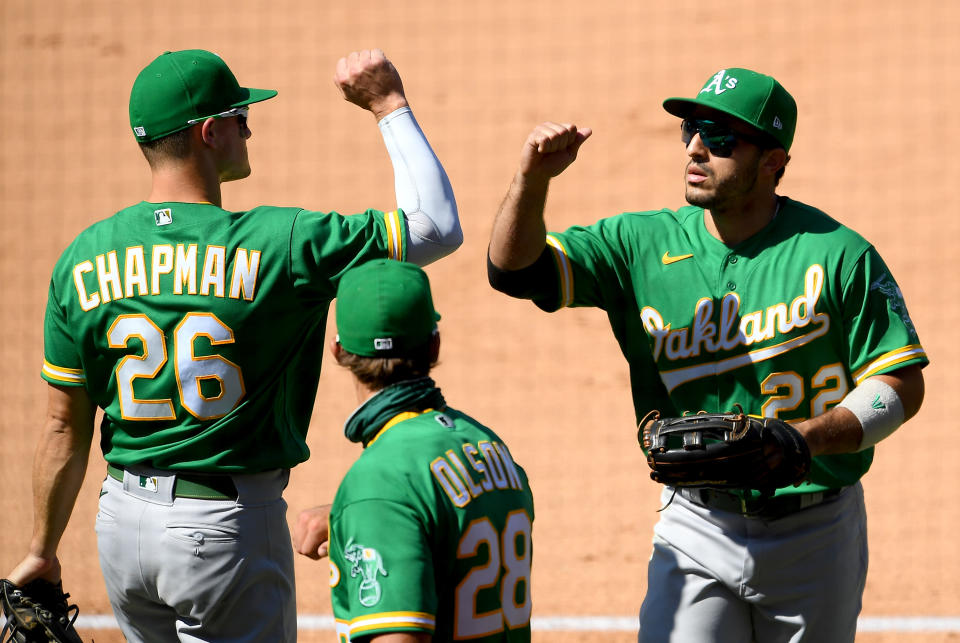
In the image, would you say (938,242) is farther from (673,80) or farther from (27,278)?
(27,278)

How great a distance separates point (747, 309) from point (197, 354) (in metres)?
1.55

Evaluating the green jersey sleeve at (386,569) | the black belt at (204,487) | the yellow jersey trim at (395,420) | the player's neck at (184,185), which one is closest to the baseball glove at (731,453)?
the yellow jersey trim at (395,420)

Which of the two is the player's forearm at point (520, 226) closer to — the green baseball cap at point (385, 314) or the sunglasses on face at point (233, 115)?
the sunglasses on face at point (233, 115)

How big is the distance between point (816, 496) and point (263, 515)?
158 cm

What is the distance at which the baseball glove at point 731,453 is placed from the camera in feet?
10.4

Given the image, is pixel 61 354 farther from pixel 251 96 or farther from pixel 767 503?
pixel 767 503

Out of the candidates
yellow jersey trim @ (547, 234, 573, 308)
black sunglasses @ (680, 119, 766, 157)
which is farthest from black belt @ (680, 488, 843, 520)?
black sunglasses @ (680, 119, 766, 157)

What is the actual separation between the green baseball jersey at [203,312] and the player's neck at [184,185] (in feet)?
0.19

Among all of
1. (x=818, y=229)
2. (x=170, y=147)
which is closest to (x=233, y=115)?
(x=170, y=147)

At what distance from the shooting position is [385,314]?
2.66 meters

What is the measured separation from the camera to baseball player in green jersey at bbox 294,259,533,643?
2471mm

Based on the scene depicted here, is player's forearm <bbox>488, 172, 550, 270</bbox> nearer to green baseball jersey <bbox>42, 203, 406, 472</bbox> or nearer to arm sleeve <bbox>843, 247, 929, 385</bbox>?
green baseball jersey <bbox>42, 203, 406, 472</bbox>

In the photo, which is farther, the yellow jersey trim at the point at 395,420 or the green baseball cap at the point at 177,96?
the green baseball cap at the point at 177,96

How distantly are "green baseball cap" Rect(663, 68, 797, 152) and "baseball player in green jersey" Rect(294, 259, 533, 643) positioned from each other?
130cm
